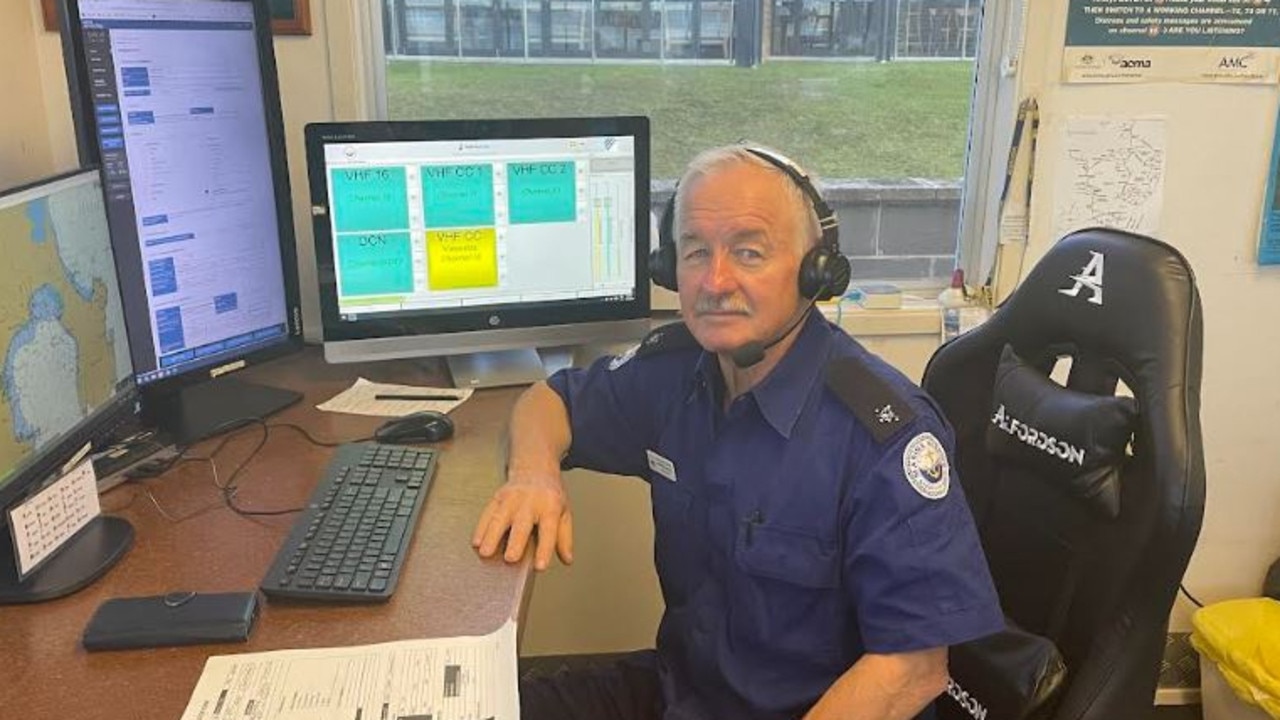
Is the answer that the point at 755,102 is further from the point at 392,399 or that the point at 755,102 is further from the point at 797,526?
the point at 797,526

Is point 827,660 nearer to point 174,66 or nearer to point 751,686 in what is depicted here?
point 751,686

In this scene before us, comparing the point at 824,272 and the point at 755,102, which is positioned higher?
the point at 755,102

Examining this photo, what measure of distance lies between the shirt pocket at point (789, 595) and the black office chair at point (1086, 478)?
6.5 inches

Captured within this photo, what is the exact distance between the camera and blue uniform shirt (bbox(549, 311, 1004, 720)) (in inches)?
49.6

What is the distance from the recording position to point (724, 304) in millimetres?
1398

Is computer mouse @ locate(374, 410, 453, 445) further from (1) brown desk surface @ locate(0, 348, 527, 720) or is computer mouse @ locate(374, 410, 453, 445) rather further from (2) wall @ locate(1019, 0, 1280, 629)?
(2) wall @ locate(1019, 0, 1280, 629)

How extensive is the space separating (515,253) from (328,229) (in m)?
0.32

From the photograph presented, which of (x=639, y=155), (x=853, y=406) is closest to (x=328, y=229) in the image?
(x=639, y=155)

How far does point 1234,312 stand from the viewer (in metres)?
2.27

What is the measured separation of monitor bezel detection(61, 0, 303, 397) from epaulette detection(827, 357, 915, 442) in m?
0.97

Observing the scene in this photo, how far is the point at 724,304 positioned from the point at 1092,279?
1.44 feet

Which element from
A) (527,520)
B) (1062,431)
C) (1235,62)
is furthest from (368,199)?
(1235,62)

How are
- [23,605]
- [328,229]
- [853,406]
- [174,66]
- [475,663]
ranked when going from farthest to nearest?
[328,229] < [174,66] < [853,406] < [23,605] < [475,663]

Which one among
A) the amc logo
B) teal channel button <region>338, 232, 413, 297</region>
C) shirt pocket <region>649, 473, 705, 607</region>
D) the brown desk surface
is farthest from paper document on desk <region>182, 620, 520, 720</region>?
the amc logo
